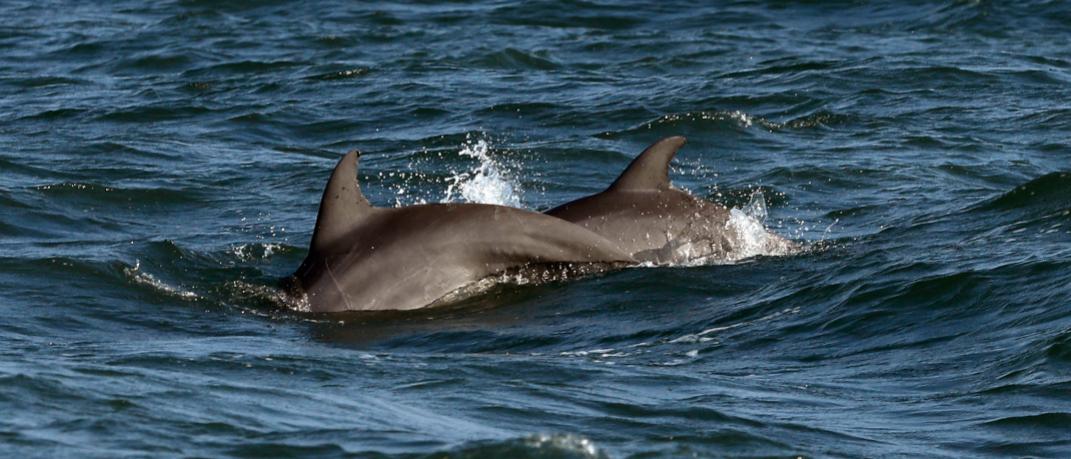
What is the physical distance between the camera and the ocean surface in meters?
9.37

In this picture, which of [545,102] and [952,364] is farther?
[545,102]

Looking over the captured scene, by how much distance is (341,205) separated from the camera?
516 inches

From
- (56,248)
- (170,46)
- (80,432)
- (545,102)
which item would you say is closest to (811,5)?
(545,102)

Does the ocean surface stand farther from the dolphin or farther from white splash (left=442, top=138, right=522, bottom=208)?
the dolphin

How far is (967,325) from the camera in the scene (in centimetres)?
1191

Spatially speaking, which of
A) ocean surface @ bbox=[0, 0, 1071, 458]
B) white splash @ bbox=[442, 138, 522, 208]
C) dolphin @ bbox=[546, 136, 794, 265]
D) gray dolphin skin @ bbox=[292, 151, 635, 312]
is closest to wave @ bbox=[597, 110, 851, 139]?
ocean surface @ bbox=[0, 0, 1071, 458]

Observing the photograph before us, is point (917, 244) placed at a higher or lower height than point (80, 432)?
lower

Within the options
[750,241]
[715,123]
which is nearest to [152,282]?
[750,241]

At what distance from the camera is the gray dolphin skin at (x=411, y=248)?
13.1 meters

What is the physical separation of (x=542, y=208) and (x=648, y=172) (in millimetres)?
3241

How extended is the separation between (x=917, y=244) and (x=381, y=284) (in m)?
4.16

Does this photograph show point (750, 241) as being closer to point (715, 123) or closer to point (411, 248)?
point (411, 248)

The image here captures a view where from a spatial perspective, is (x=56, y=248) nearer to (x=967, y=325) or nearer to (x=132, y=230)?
(x=132, y=230)

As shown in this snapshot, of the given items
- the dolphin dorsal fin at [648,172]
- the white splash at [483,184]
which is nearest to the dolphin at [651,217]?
the dolphin dorsal fin at [648,172]
